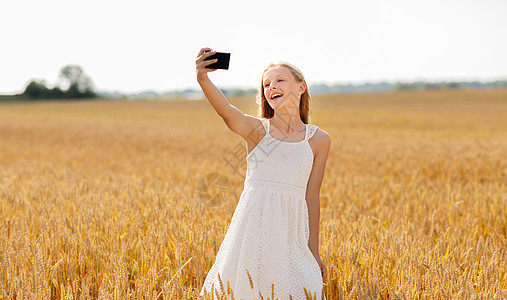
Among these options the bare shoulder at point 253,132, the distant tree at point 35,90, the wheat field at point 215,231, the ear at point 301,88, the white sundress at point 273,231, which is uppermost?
the distant tree at point 35,90

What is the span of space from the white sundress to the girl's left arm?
0.18ft

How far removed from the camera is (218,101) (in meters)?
2.14

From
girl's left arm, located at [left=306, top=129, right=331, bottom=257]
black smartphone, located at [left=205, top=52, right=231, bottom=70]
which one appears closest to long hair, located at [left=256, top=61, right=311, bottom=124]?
girl's left arm, located at [left=306, top=129, right=331, bottom=257]

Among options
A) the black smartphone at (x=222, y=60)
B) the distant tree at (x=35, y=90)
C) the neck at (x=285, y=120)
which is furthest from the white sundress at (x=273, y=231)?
the distant tree at (x=35, y=90)

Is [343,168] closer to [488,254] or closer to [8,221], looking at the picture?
[488,254]

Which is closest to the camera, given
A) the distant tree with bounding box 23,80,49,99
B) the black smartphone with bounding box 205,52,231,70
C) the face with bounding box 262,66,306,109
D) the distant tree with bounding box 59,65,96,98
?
the black smartphone with bounding box 205,52,231,70

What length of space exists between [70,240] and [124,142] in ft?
38.9

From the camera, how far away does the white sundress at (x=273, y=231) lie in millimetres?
2271

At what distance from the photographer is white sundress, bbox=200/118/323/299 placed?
227cm

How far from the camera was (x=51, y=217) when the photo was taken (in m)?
3.56

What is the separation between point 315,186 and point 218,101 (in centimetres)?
75

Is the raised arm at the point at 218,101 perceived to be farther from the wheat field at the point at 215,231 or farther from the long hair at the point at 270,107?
the wheat field at the point at 215,231

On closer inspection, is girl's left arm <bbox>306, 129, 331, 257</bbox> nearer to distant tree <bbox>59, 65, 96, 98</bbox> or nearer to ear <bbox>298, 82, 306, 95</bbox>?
ear <bbox>298, 82, 306, 95</bbox>

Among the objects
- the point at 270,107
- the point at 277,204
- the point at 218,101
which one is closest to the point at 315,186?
the point at 277,204
